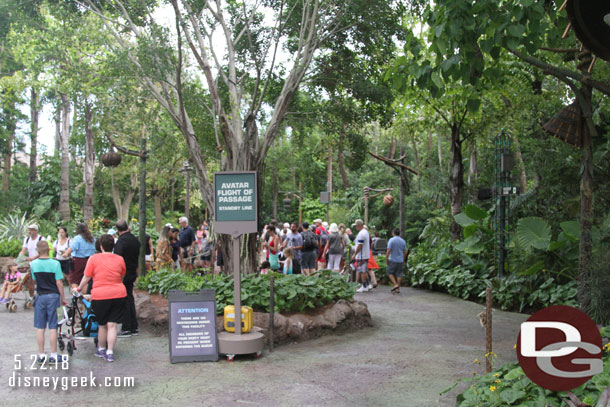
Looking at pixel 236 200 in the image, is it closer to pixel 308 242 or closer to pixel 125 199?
pixel 308 242

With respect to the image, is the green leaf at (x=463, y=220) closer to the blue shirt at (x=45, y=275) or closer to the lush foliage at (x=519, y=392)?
the lush foliage at (x=519, y=392)

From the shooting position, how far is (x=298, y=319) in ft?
32.0

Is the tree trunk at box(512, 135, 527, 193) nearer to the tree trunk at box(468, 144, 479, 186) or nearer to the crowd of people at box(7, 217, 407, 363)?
the tree trunk at box(468, 144, 479, 186)

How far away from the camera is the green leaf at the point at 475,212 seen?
14594 mm

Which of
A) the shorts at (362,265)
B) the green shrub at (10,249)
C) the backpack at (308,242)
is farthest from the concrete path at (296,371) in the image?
the green shrub at (10,249)

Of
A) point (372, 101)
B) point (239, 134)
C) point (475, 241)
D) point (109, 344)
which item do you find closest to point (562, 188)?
point (475, 241)

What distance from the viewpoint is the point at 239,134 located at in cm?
1223

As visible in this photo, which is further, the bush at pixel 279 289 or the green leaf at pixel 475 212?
the green leaf at pixel 475 212

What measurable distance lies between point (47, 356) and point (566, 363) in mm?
6580

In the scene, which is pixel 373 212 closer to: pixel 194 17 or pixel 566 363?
pixel 194 17

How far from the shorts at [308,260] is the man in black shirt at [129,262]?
693cm

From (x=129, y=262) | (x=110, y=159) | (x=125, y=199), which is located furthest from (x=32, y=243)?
(x=125, y=199)

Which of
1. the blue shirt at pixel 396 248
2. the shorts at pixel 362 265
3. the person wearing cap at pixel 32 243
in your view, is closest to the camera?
the person wearing cap at pixel 32 243

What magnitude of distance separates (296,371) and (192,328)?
1583 millimetres
